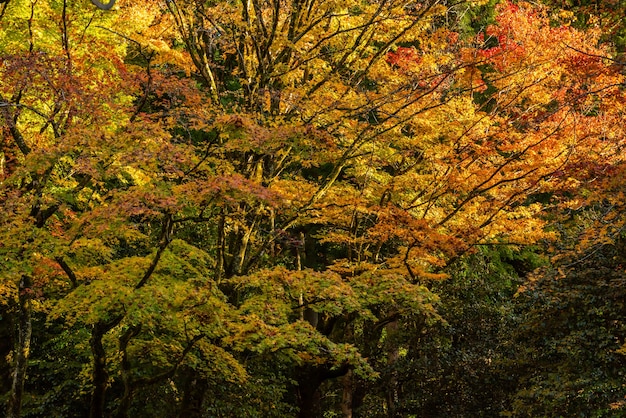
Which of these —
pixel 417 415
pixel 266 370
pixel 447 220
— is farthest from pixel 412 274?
pixel 266 370

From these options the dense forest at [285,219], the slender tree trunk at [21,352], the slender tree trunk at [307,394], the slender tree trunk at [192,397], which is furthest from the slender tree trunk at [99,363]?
the slender tree trunk at [307,394]

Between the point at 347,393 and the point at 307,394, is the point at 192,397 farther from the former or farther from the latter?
the point at 347,393

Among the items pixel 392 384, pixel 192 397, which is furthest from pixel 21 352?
pixel 392 384

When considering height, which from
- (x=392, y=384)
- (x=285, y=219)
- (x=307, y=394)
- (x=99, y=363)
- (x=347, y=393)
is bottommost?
(x=307, y=394)

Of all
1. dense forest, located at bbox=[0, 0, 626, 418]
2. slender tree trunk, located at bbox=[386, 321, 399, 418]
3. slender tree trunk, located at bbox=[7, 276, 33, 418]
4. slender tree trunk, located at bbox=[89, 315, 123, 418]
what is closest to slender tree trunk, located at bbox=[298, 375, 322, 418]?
dense forest, located at bbox=[0, 0, 626, 418]

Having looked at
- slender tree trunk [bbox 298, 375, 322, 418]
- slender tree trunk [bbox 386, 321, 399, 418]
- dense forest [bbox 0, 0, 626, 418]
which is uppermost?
dense forest [bbox 0, 0, 626, 418]

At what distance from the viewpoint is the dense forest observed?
25.6 ft

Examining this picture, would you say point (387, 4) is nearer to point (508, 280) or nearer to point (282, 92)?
point (282, 92)

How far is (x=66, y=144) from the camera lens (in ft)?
23.2

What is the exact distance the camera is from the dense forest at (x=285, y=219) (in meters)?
7.80

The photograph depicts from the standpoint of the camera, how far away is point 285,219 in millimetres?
11828

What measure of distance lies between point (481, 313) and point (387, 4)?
21.4 feet

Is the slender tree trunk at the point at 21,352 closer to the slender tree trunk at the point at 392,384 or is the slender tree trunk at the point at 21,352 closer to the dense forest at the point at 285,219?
the dense forest at the point at 285,219

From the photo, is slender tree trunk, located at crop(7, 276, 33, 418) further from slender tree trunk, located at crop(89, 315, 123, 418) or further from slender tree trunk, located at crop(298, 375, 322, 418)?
slender tree trunk, located at crop(298, 375, 322, 418)
